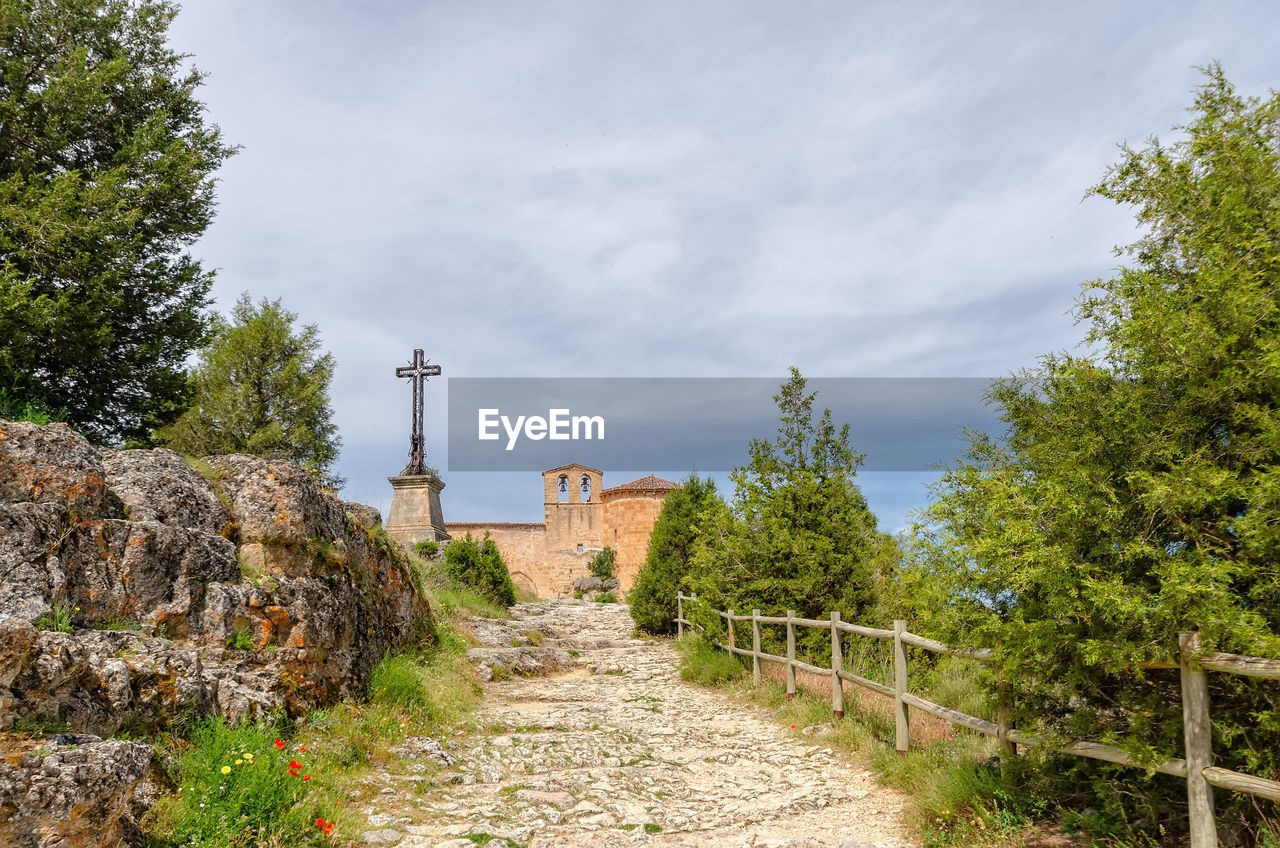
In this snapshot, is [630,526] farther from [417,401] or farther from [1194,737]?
[1194,737]

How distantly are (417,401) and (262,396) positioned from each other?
20.5ft

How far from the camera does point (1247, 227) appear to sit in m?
3.61

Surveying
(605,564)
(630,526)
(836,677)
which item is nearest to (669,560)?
(836,677)

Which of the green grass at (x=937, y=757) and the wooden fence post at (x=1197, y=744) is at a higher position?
the wooden fence post at (x=1197, y=744)

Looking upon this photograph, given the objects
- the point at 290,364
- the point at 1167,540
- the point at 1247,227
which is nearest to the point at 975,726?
the point at 1167,540

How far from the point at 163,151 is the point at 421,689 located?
10806 mm

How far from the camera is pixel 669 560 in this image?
59.6 feet

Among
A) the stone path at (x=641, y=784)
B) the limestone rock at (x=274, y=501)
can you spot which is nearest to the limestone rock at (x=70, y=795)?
the stone path at (x=641, y=784)

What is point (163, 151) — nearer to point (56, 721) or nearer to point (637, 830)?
point (56, 721)

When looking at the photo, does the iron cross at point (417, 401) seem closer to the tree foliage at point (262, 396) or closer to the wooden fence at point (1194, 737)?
the tree foliage at point (262, 396)

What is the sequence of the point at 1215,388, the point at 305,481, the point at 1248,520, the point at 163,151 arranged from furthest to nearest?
1. the point at 163,151
2. the point at 305,481
3. the point at 1215,388
4. the point at 1248,520

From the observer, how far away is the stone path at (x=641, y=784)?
515 cm

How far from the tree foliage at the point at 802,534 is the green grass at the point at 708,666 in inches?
42.9

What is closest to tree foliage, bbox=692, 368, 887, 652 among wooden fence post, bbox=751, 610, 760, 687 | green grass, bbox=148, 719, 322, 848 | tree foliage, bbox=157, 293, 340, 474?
wooden fence post, bbox=751, 610, 760, 687
